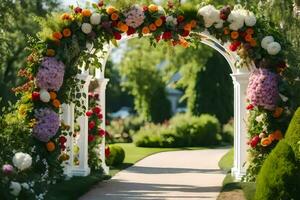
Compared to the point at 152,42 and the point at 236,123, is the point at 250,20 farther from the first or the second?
the point at 236,123

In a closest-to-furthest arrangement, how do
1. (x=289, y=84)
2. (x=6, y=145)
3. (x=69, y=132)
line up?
(x=6, y=145), (x=289, y=84), (x=69, y=132)

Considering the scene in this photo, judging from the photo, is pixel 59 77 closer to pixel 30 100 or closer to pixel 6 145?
pixel 30 100

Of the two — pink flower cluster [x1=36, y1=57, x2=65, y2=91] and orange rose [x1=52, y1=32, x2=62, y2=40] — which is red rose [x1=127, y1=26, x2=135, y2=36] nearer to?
orange rose [x1=52, y1=32, x2=62, y2=40]

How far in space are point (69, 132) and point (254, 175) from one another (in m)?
3.89

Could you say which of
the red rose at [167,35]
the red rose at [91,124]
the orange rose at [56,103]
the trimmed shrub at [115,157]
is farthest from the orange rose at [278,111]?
the trimmed shrub at [115,157]

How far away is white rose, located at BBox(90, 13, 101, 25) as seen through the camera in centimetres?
1138

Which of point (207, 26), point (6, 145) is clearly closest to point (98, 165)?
point (207, 26)

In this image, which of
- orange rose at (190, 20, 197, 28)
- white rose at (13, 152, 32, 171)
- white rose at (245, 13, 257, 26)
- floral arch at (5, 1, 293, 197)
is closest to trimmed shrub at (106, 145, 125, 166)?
floral arch at (5, 1, 293, 197)

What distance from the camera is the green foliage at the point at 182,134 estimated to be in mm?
27141

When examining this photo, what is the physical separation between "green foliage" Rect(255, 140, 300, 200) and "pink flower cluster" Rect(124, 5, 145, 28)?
4.42 m

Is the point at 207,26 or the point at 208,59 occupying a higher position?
the point at 208,59

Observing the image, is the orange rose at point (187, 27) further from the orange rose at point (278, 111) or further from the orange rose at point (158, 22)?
the orange rose at point (278, 111)

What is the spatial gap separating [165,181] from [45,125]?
4.21 meters

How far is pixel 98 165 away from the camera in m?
14.7
